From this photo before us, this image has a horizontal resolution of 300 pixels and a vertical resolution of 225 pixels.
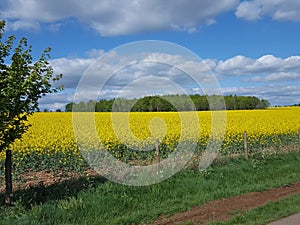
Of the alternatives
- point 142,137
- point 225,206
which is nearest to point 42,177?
point 142,137

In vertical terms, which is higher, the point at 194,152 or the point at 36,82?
the point at 36,82

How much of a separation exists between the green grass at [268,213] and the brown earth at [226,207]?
29 cm

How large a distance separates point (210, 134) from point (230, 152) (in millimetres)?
2195

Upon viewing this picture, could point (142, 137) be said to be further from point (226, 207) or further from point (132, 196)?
point (226, 207)

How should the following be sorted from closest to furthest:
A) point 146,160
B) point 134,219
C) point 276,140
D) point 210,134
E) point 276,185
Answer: point 134,219 < point 276,185 < point 146,160 < point 210,134 < point 276,140

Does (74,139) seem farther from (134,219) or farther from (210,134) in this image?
(134,219)

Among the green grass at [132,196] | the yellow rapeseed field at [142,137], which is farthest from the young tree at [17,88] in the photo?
the yellow rapeseed field at [142,137]

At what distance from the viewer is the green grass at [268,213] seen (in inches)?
266

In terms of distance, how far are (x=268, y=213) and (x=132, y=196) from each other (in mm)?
3332

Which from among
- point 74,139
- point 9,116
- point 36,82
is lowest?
point 74,139

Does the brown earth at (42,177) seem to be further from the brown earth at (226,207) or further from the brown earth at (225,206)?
the brown earth at (226,207)

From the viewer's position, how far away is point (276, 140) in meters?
19.9

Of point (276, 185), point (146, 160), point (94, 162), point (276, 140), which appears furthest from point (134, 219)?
point (276, 140)

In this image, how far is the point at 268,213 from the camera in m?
7.29
